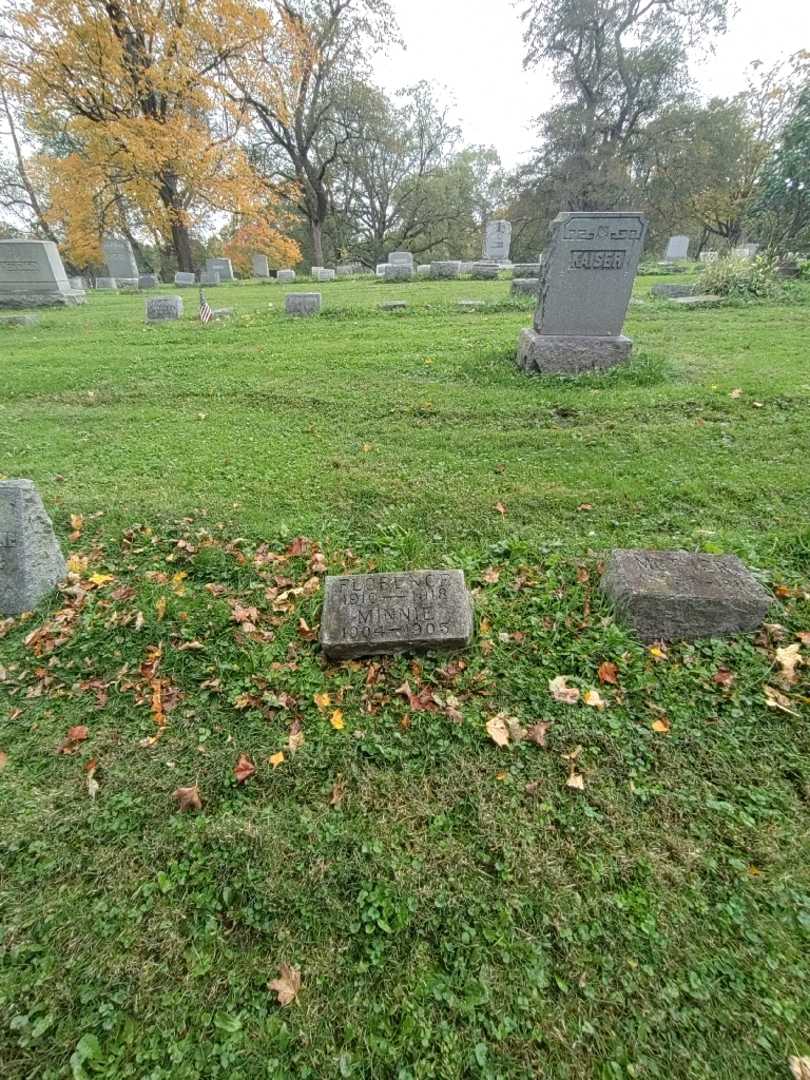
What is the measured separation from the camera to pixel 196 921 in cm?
188

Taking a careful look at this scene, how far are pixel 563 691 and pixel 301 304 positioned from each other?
10765 mm

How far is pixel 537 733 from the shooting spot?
2438mm

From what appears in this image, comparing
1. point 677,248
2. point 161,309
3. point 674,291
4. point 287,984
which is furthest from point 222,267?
point 287,984

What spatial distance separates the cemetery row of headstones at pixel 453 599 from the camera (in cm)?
278

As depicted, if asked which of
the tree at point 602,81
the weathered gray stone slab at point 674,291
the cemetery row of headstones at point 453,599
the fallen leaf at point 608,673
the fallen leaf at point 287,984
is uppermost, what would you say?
the tree at point 602,81

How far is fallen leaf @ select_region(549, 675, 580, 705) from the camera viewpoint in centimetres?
258

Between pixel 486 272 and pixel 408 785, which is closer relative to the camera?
pixel 408 785

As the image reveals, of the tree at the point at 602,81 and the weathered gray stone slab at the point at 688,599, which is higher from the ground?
the tree at the point at 602,81

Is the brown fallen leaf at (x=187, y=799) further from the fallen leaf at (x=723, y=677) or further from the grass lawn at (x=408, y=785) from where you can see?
the fallen leaf at (x=723, y=677)

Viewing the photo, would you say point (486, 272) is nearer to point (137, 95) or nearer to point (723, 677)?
point (137, 95)

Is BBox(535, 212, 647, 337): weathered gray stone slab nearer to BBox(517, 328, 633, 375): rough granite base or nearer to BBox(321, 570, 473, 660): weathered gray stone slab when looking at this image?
BBox(517, 328, 633, 375): rough granite base

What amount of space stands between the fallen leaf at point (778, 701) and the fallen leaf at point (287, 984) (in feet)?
7.71

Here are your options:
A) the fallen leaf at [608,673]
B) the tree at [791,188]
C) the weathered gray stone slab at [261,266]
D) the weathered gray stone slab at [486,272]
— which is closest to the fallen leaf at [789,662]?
the fallen leaf at [608,673]

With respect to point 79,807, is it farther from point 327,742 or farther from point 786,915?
point 786,915
